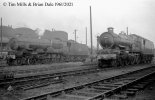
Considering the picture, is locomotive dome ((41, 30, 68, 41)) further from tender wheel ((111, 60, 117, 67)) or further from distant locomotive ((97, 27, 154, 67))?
tender wheel ((111, 60, 117, 67))

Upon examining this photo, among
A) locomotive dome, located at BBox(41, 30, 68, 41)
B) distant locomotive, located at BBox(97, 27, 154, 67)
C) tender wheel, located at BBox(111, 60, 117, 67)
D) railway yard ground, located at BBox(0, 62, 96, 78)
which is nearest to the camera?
railway yard ground, located at BBox(0, 62, 96, 78)

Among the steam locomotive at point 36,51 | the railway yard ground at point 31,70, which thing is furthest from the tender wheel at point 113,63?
the steam locomotive at point 36,51

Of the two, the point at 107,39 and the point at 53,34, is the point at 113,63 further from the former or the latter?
the point at 53,34

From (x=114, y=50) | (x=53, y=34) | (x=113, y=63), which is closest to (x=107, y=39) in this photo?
(x=114, y=50)

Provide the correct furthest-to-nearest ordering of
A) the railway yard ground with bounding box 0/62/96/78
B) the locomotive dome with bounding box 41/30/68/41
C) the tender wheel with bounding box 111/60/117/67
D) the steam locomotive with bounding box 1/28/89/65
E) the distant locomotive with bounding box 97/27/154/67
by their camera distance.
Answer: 1. the locomotive dome with bounding box 41/30/68/41
2. the steam locomotive with bounding box 1/28/89/65
3. the tender wheel with bounding box 111/60/117/67
4. the distant locomotive with bounding box 97/27/154/67
5. the railway yard ground with bounding box 0/62/96/78

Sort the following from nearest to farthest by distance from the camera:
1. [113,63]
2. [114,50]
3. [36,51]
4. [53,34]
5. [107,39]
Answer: [114,50], [113,63], [107,39], [36,51], [53,34]

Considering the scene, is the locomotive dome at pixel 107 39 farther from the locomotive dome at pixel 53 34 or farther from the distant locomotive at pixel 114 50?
the locomotive dome at pixel 53 34

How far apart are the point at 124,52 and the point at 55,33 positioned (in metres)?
57.7

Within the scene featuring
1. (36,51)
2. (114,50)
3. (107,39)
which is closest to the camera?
(114,50)

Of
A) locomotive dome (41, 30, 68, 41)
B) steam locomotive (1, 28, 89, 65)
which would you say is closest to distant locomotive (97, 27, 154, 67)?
steam locomotive (1, 28, 89, 65)

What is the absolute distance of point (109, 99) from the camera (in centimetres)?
548

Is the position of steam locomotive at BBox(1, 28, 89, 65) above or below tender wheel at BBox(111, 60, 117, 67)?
above

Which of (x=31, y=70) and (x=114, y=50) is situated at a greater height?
(x=114, y=50)

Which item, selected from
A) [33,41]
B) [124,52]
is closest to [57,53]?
[33,41]
